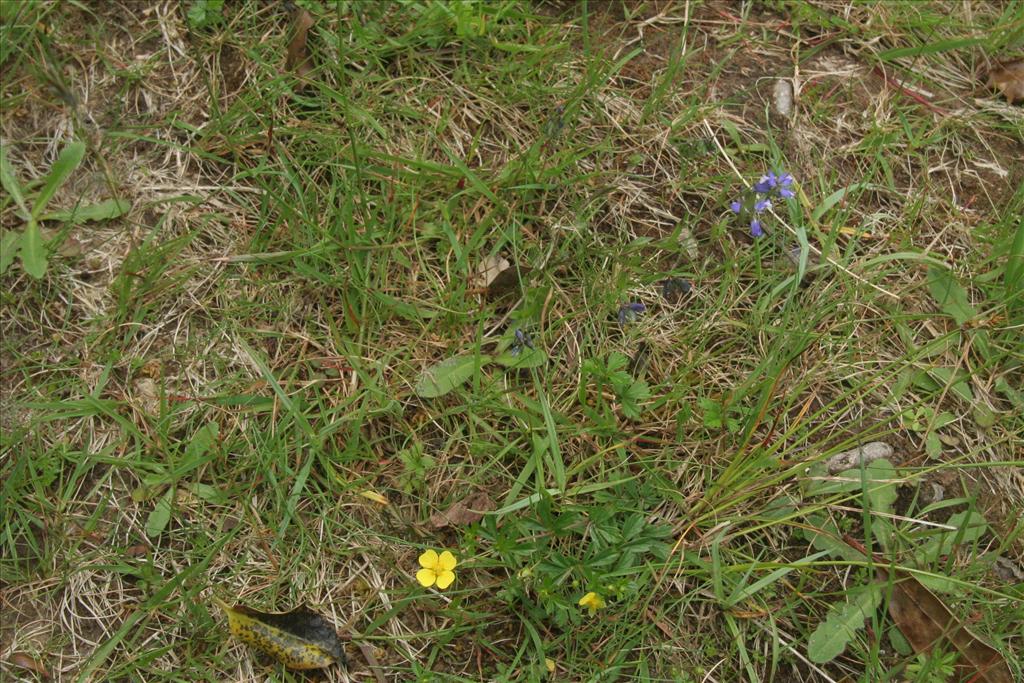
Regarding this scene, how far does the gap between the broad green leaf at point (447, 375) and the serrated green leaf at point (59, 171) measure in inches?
48.3

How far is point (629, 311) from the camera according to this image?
2.47m

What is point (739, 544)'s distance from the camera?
2.28m

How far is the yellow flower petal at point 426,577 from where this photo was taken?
82.9 inches

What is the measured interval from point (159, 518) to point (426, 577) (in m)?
0.75

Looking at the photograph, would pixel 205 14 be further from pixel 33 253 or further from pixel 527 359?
pixel 527 359

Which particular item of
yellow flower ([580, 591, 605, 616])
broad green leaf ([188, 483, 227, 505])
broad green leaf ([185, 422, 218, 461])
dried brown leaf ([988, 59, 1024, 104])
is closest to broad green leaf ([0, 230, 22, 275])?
broad green leaf ([185, 422, 218, 461])

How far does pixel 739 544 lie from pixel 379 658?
0.98 meters

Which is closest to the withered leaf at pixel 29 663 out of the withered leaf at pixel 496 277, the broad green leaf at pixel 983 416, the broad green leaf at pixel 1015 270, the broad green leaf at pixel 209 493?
the broad green leaf at pixel 209 493

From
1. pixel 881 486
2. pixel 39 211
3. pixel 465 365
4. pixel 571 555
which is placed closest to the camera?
pixel 571 555

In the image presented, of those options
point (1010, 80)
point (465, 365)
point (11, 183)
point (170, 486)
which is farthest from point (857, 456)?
point (11, 183)

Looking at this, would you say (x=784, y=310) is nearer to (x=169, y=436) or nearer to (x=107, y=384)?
(x=169, y=436)

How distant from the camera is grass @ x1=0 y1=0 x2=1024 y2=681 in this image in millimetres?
2188

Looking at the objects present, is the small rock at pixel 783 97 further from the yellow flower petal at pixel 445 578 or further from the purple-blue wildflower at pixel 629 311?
the yellow flower petal at pixel 445 578

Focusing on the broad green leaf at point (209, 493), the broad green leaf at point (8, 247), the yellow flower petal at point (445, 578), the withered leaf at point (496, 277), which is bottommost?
the yellow flower petal at point (445, 578)
